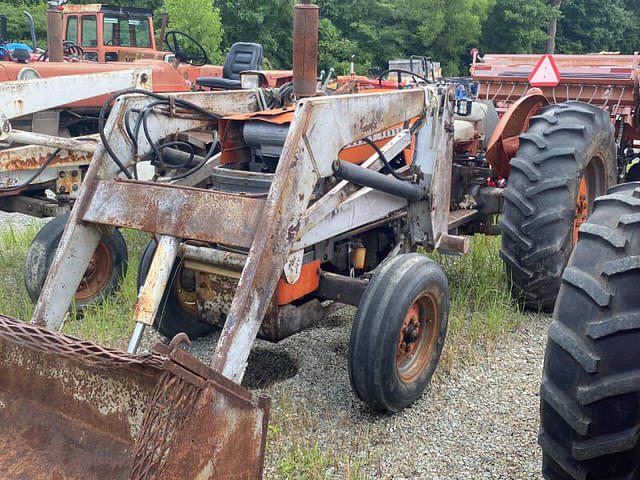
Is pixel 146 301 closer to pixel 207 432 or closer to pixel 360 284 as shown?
pixel 207 432

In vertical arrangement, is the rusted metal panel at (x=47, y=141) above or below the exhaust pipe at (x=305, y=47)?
below

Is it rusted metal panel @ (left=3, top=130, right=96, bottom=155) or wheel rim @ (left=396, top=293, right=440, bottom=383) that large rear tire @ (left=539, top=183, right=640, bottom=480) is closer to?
wheel rim @ (left=396, top=293, right=440, bottom=383)

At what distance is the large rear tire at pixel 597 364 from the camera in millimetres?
2027

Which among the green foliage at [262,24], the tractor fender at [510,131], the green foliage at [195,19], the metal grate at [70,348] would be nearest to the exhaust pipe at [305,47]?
the tractor fender at [510,131]

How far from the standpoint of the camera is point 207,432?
226 cm

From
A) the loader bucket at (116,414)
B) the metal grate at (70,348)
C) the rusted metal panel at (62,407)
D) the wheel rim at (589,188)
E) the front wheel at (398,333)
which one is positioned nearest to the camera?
the loader bucket at (116,414)

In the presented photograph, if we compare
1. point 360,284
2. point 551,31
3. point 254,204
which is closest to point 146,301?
point 254,204

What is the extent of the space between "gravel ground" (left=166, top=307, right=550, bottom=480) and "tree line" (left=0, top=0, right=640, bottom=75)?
66.4ft

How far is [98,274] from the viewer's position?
192 inches

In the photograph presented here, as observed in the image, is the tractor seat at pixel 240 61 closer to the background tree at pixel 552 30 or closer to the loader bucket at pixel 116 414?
the loader bucket at pixel 116 414

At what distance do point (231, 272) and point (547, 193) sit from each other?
6.56 feet

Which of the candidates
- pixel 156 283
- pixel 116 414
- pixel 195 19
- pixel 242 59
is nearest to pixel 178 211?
pixel 156 283

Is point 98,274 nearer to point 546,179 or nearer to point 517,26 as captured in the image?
Answer: point 546,179

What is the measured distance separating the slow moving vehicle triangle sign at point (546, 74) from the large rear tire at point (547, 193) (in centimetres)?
217
